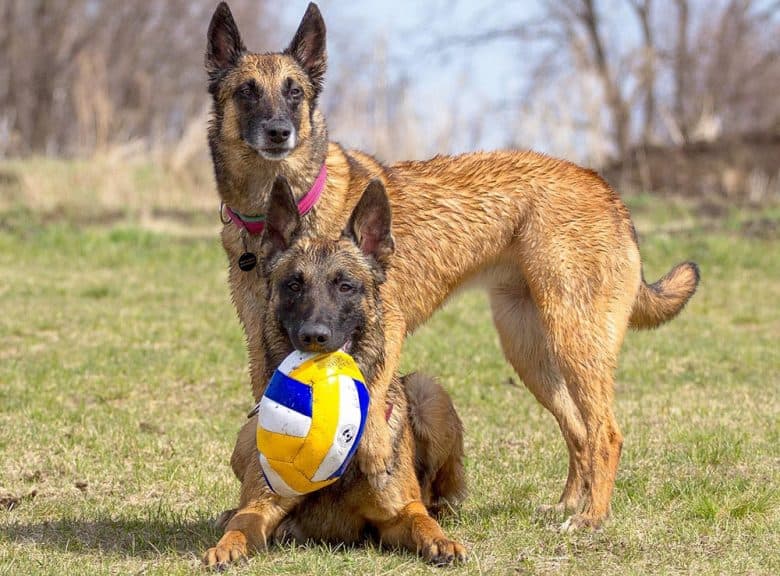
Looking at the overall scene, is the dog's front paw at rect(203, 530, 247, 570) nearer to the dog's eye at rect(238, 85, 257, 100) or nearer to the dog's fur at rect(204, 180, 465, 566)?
the dog's fur at rect(204, 180, 465, 566)

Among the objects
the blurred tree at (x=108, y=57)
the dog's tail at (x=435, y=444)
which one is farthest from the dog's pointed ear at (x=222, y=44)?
the blurred tree at (x=108, y=57)

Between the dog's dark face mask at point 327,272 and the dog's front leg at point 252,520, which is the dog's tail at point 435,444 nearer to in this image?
the dog's dark face mask at point 327,272

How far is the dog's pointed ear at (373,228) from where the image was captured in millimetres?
4891

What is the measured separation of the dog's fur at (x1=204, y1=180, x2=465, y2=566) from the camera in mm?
4574

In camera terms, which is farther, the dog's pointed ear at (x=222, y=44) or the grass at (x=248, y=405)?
the dog's pointed ear at (x=222, y=44)

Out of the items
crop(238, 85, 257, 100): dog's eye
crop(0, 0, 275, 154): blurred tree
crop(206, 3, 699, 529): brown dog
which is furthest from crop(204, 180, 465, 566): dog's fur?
crop(0, 0, 275, 154): blurred tree

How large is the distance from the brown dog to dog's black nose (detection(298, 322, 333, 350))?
83cm

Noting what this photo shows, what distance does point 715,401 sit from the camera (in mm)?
8070

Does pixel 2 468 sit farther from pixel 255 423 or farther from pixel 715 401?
pixel 715 401

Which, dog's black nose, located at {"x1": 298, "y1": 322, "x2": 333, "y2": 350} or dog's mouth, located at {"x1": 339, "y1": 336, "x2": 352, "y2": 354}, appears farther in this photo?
dog's mouth, located at {"x1": 339, "y1": 336, "x2": 352, "y2": 354}

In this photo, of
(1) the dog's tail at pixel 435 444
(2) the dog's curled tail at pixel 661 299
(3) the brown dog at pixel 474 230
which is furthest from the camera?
(2) the dog's curled tail at pixel 661 299

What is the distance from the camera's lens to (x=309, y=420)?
4.41 meters

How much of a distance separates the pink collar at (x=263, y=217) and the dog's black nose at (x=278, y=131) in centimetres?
29

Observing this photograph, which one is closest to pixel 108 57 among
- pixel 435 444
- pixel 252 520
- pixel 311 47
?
pixel 311 47
